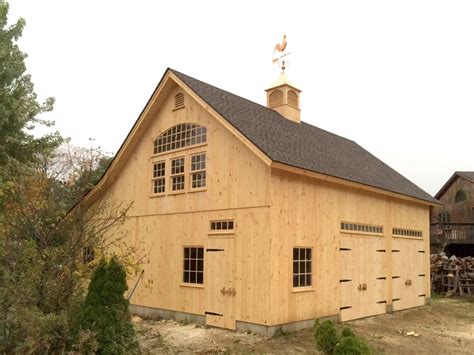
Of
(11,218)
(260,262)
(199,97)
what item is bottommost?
(260,262)

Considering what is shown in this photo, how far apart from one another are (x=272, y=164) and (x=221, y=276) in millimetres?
3365

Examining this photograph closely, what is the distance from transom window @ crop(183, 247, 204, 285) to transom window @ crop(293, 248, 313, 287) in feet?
8.60

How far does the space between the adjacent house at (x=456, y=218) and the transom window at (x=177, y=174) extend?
23504 millimetres

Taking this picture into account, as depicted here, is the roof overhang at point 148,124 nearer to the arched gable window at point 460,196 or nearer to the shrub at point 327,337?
the shrub at point 327,337

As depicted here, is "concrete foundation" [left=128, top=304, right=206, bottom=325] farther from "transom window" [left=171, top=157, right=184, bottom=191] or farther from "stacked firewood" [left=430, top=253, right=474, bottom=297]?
"stacked firewood" [left=430, top=253, right=474, bottom=297]

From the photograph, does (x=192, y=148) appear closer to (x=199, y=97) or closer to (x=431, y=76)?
(x=199, y=97)

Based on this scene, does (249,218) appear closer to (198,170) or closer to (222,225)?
(222,225)

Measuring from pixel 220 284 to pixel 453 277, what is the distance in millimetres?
14032

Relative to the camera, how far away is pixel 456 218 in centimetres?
3844

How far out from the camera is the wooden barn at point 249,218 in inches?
464

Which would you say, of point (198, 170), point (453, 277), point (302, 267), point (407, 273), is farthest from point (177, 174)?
point (453, 277)

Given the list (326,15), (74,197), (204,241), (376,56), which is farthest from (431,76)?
(74,197)

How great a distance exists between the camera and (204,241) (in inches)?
516

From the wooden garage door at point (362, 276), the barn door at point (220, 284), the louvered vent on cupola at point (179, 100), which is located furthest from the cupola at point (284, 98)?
the barn door at point (220, 284)
